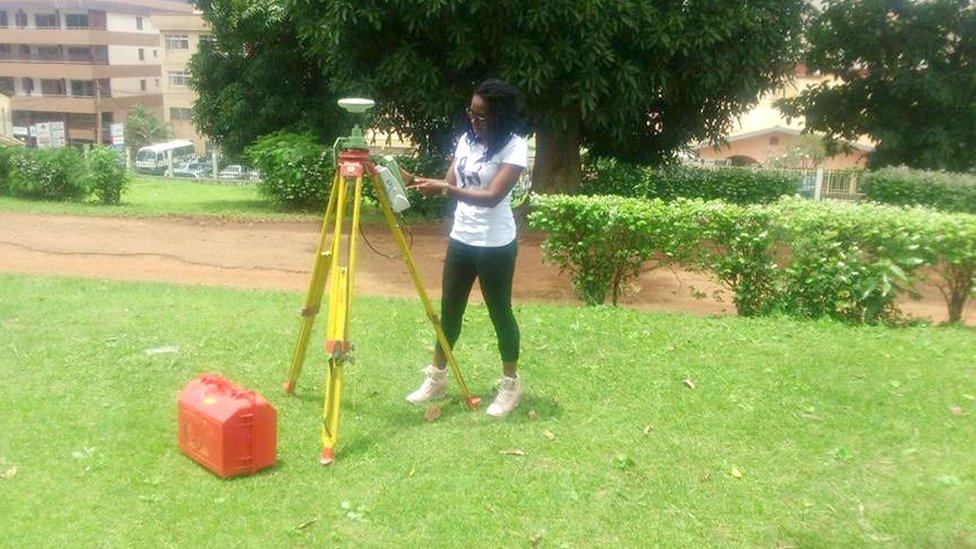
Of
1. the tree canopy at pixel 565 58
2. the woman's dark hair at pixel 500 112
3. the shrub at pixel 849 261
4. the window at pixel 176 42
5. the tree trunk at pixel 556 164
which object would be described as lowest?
the shrub at pixel 849 261

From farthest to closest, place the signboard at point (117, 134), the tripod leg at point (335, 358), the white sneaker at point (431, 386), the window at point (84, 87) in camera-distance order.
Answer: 1. the window at point (84, 87)
2. the signboard at point (117, 134)
3. the white sneaker at point (431, 386)
4. the tripod leg at point (335, 358)

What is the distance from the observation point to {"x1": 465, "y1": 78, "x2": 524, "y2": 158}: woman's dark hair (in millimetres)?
3963

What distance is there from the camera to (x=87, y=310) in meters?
6.32

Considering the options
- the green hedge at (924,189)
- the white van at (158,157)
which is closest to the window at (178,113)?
the white van at (158,157)

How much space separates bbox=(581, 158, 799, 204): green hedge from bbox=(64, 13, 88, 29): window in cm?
5133

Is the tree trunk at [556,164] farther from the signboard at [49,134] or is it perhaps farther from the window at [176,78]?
the window at [176,78]

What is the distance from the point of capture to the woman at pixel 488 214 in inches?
156

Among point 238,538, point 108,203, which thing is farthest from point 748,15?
point 108,203

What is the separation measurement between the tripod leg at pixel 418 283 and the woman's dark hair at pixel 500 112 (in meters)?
0.53

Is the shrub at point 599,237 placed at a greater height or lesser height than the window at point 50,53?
lesser

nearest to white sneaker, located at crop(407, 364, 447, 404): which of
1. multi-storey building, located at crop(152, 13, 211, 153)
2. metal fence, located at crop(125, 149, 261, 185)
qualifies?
metal fence, located at crop(125, 149, 261, 185)

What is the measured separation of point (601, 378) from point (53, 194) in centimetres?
1250

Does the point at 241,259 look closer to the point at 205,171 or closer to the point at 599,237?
the point at 599,237

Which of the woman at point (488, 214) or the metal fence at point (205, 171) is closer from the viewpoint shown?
the woman at point (488, 214)
